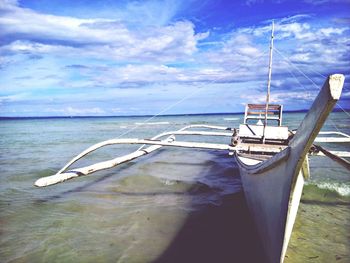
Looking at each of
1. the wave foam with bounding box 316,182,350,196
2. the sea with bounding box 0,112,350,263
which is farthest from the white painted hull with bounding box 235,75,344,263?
the wave foam with bounding box 316,182,350,196

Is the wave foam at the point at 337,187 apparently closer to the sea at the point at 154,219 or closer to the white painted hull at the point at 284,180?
the sea at the point at 154,219

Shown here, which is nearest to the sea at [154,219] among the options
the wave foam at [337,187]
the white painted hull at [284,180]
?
the wave foam at [337,187]

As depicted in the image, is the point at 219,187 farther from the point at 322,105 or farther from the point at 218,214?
the point at 322,105

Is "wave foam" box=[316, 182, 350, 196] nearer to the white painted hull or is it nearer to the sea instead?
the sea

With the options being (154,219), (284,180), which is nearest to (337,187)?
(154,219)

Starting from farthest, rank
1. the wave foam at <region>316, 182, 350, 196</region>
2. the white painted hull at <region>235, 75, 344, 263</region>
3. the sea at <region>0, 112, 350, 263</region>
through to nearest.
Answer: the wave foam at <region>316, 182, 350, 196</region> < the sea at <region>0, 112, 350, 263</region> < the white painted hull at <region>235, 75, 344, 263</region>

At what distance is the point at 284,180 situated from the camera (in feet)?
8.52

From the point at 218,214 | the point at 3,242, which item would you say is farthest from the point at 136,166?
the point at 3,242

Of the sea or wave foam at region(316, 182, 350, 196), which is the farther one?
wave foam at region(316, 182, 350, 196)

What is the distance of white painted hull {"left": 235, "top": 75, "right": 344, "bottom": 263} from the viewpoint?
6.31 ft

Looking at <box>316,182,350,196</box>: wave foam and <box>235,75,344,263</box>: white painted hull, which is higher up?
<box>235,75,344,263</box>: white painted hull

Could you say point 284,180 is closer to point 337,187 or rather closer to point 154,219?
point 154,219

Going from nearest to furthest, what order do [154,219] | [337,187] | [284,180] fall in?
[284,180]
[154,219]
[337,187]

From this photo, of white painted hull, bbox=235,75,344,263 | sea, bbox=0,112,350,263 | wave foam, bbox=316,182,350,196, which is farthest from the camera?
wave foam, bbox=316,182,350,196
